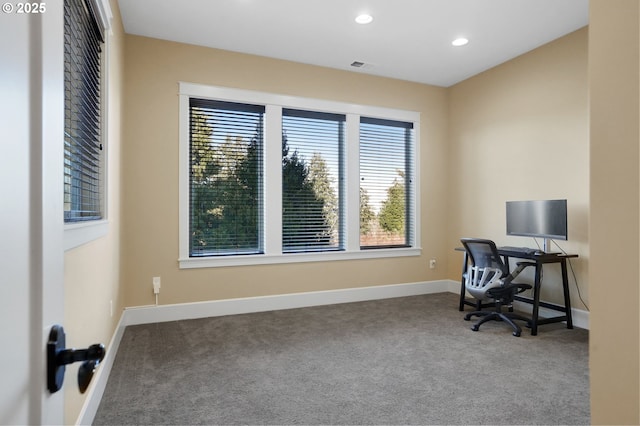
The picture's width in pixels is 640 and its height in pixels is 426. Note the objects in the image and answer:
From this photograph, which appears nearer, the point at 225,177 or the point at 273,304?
the point at 225,177

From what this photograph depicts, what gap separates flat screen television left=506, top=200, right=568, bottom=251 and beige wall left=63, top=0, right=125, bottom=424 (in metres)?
3.77

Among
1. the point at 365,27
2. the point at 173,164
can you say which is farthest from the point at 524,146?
the point at 173,164

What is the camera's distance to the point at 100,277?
7.93ft

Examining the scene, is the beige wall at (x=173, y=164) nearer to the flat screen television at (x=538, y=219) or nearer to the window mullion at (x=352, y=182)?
the window mullion at (x=352, y=182)

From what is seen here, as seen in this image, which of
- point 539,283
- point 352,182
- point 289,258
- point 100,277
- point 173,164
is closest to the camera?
point 100,277

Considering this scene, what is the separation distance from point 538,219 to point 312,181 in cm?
242

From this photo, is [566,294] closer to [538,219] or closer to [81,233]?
[538,219]

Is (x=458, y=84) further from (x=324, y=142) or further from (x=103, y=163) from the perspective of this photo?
(x=103, y=163)

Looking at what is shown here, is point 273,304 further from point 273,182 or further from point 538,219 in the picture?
point 538,219

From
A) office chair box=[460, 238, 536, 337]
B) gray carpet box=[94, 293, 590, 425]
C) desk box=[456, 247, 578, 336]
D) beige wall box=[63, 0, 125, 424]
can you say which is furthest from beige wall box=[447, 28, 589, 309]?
beige wall box=[63, 0, 125, 424]

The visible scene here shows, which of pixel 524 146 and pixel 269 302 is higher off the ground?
pixel 524 146

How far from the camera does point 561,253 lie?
381cm
